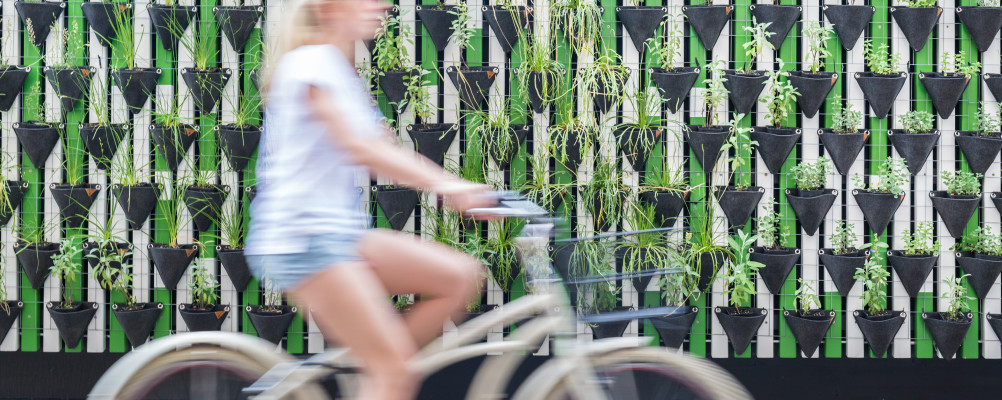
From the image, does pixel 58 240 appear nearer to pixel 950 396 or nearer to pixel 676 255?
pixel 676 255

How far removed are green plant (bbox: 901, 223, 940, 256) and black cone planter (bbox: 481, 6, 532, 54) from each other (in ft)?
6.76

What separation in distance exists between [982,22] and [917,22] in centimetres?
31

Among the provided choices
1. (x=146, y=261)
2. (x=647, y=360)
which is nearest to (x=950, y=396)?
(x=647, y=360)

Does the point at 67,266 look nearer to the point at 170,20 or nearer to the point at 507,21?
the point at 170,20

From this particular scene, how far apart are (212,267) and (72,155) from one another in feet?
2.81

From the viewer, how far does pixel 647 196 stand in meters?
3.63

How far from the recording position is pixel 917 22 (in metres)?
3.68

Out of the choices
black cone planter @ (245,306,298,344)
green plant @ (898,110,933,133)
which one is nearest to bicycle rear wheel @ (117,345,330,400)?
black cone planter @ (245,306,298,344)

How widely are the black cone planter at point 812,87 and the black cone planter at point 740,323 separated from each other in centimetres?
98

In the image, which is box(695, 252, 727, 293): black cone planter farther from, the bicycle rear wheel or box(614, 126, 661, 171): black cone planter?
the bicycle rear wheel

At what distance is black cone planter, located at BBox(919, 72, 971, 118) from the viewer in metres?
3.66

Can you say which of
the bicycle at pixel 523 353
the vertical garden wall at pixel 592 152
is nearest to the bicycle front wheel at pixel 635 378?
the bicycle at pixel 523 353

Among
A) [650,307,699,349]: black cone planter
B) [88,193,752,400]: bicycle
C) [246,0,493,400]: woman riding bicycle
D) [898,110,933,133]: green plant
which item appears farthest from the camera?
[898,110,933,133]: green plant

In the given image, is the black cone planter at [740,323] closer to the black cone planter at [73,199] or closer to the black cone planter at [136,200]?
the black cone planter at [136,200]
